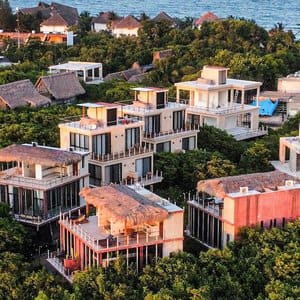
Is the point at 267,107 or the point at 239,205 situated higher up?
the point at 239,205

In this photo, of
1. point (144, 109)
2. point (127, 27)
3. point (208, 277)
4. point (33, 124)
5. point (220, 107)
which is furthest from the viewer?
point (127, 27)

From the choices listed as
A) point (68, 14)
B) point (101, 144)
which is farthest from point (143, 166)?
point (68, 14)

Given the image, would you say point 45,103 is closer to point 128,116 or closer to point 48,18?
point 128,116

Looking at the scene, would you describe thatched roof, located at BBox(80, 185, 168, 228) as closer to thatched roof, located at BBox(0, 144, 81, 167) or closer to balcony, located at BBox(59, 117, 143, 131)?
thatched roof, located at BBox(0, 144, 81, 167)

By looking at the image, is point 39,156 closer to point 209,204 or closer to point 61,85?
point 209,204

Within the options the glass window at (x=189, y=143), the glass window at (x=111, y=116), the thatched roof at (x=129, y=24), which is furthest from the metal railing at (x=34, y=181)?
the thatched roof at (x=129, y=24)

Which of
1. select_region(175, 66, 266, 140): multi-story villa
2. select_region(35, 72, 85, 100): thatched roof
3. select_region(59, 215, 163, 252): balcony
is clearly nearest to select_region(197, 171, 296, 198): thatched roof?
select_region(59, 215, 163, 252): balcony

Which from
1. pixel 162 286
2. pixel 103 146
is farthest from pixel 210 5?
pixel 162 286
